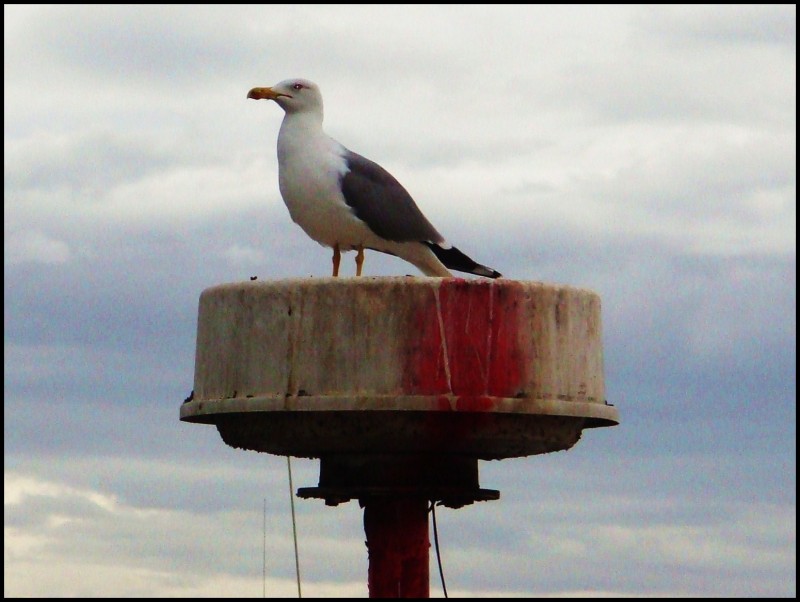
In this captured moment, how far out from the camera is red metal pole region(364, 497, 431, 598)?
11094 millimetres

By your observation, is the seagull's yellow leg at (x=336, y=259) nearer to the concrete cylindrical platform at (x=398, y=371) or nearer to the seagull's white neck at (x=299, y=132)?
the seagull's white neck at (x=299, y=132)

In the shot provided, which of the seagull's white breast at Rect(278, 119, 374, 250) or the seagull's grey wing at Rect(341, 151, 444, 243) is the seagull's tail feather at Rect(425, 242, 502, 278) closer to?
the seagull's grey wing at Rect(341, 151, 444, 243)

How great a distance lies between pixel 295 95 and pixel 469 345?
185 inches

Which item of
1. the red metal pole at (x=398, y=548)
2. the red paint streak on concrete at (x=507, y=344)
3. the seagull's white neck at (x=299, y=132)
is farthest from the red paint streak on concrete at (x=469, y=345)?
the seagull's white neck at (x=299, y=132)

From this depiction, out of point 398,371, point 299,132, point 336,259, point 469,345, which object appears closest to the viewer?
point 398,371

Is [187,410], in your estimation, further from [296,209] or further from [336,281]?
[296,209]

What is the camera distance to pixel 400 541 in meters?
11.2

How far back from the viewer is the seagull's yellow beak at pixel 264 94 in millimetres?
13922

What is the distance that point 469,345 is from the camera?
32.8ft

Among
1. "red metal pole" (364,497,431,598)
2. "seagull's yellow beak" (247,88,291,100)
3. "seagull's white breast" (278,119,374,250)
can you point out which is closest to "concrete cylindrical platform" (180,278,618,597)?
"red metal pole" (364,497,431,598)

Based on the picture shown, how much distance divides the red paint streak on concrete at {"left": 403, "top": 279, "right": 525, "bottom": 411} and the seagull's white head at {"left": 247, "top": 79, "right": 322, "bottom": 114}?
4376mm

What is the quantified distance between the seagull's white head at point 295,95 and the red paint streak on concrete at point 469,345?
438 centimetres

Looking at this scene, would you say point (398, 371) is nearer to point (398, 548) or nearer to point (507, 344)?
point (507, 344)

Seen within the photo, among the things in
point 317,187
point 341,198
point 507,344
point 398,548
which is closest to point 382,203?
point 341,198
